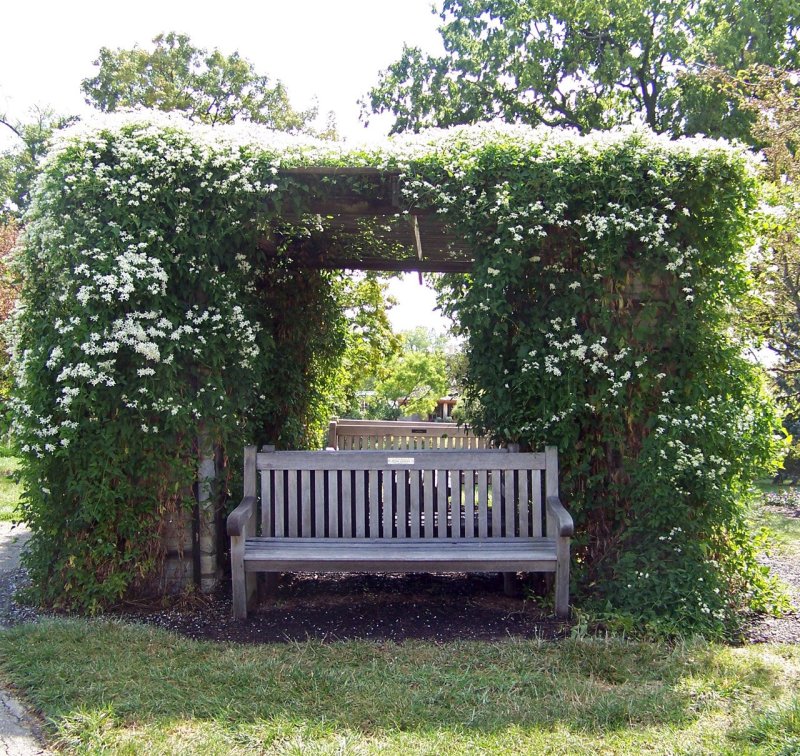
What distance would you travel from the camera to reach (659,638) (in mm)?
4098

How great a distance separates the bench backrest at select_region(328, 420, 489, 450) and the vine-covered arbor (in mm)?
3793

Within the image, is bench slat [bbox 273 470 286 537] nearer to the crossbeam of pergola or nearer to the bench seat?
the bench seat

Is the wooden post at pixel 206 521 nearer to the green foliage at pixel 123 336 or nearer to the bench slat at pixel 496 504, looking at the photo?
the green foliage at pixel 123 336

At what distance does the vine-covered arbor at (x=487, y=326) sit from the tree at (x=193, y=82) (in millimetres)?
16074

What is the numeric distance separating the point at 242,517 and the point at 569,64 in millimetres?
16949

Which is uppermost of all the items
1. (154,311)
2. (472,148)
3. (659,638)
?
(472,148)

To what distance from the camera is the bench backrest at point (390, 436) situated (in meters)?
8.89

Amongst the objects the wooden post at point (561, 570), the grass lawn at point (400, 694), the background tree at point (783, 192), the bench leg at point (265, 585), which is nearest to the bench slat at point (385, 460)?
the wooden post at point (561, 570)

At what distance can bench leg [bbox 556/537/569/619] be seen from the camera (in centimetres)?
438

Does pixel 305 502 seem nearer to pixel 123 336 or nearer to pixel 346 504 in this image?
pixel 346 504

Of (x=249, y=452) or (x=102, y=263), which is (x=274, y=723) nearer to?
(x=249, y=452)

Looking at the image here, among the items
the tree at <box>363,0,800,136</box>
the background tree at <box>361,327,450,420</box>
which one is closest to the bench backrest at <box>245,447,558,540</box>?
the tree at <box>363,0,800,136</box>

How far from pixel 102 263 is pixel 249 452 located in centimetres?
149

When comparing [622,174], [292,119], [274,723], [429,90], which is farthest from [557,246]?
[292,119]
